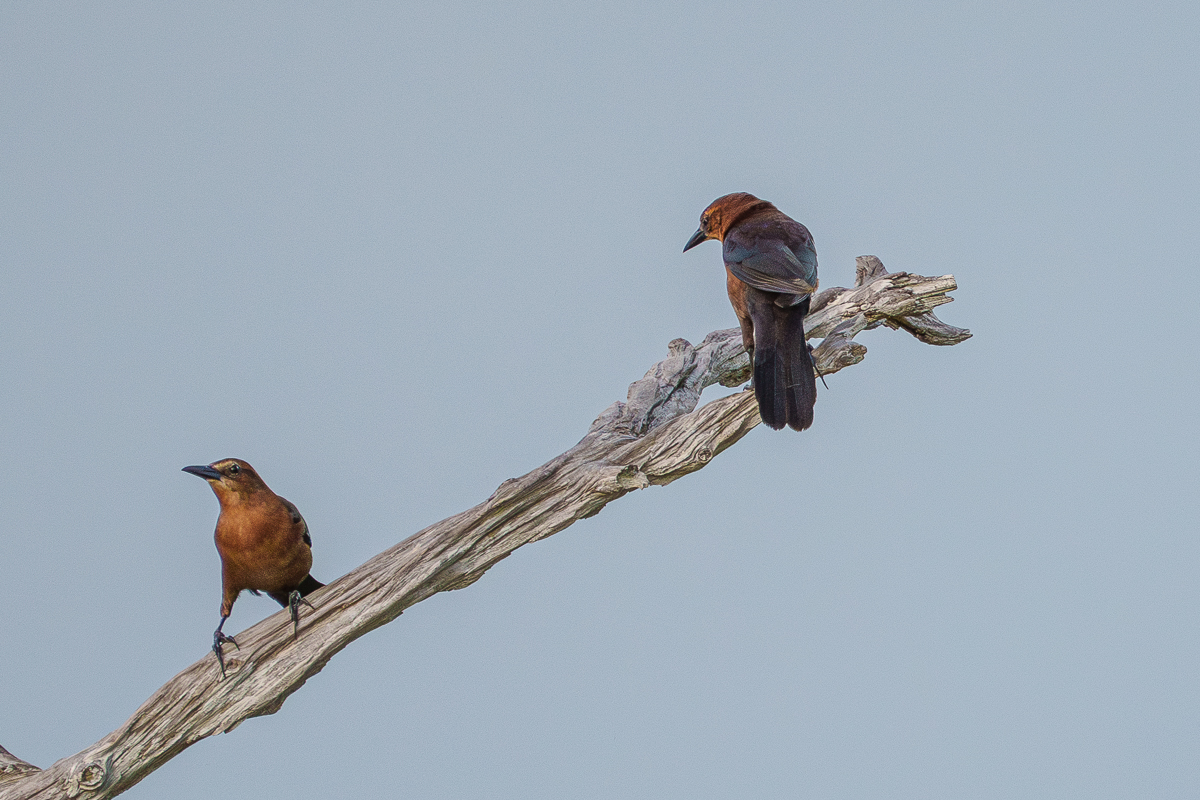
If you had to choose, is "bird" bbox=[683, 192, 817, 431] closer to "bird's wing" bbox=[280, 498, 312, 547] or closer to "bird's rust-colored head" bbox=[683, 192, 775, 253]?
"bird's rust-colored head" bbox=[683, 192, 775, 253]

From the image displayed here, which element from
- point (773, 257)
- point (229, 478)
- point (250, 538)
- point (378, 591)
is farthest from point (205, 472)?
point (773, 257)

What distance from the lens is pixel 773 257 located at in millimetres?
3887

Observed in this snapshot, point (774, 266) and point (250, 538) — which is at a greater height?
point (774, 266)

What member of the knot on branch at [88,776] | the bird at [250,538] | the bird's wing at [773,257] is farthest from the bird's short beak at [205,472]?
the bird's wing at [773,257]

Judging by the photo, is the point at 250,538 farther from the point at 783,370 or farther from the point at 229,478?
the point at 783,370

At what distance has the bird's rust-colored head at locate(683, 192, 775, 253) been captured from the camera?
4406 mm

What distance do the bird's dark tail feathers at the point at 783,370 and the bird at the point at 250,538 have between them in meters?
1.57

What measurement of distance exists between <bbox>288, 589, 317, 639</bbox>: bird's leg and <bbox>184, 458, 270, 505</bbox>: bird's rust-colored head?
349mm

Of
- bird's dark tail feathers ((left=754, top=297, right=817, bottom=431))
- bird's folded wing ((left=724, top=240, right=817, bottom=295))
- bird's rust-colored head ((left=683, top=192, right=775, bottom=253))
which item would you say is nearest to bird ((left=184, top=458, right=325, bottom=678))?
bird's dark tail feathers ((left=754, top=297, right=817, bottom=431))

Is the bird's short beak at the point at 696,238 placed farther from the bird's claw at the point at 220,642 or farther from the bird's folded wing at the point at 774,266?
the bird's claw at the point at 220,642

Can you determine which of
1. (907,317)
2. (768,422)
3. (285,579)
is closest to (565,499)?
(768,422)

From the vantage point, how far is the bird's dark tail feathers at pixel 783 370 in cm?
371

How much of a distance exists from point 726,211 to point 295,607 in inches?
86.0

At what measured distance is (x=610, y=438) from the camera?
13.1ft
